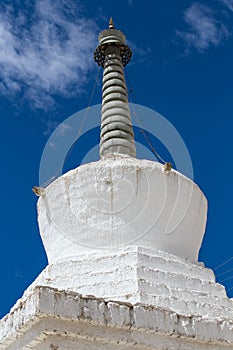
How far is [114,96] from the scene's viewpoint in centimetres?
1507

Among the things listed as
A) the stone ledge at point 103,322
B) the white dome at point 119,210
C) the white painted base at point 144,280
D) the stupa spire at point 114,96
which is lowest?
the stone ledge at point 103,322

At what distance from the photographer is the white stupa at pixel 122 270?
316 inches

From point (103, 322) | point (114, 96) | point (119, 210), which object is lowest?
point (103, 322)

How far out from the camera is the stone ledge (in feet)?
25.7

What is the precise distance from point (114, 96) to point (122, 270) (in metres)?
6.23

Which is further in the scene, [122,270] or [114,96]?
[114,96]

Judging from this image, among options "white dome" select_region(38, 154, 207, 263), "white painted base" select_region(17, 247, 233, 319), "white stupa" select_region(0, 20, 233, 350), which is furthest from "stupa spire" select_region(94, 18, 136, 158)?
"white painted base" select_region(17, 247, 233, 319)

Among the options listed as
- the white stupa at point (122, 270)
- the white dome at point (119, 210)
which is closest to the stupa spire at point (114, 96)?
the white stupa at point (122, 270)

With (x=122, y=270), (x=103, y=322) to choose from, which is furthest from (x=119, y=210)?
(x=103, y=322)

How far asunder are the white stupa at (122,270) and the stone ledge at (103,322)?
0.05ft

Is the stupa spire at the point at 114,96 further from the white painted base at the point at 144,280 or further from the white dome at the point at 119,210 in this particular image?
the white painted base at the point at 144,280

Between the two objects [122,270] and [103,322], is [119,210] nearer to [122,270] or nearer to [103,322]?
[122,270]

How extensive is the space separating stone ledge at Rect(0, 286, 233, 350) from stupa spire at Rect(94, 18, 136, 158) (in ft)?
19.0

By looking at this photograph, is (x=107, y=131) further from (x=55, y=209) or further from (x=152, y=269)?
(x=152, y=269)
